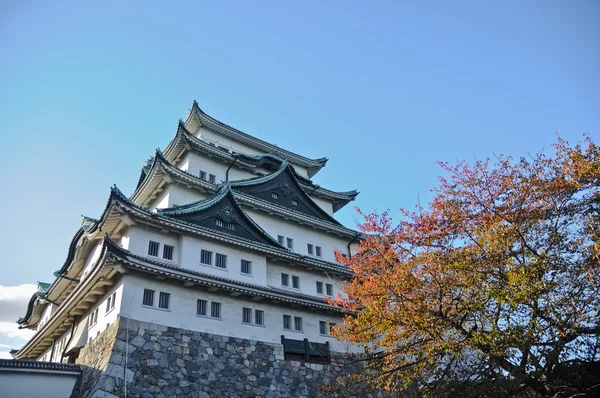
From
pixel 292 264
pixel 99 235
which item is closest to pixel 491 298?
pixel 292 264

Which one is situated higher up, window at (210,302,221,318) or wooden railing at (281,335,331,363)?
window at (210,302,221,318)

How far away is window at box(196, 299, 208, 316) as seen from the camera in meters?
19.1

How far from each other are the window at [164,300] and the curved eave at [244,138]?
55.7ft

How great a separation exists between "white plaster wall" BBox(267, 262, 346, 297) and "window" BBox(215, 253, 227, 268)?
2.70 metres

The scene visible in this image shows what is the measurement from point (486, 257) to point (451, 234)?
1.58m

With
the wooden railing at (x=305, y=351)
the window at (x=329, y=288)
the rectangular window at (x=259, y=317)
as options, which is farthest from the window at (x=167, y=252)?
the window at (x=329, y=288)

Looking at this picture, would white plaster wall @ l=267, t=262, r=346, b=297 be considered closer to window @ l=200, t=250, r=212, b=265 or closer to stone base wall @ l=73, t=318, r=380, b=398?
window @ l=200, t=250, r=212, b=265

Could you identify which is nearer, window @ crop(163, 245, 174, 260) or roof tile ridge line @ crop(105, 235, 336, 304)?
roof tile ridge line @ crop(105, 235, 336, 304)

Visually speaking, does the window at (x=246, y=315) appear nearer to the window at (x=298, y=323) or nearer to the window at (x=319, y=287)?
the window at (x=298, y=323)

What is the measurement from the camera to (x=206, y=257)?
68.6 feet

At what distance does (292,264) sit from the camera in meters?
24.0

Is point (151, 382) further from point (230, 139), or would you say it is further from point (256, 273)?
point (230, 139)

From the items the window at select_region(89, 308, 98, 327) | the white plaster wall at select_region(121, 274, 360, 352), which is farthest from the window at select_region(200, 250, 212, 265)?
the window at select_region(89, 308, 98, 327)

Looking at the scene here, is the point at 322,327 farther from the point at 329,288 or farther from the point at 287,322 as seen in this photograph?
the point at 329,288
